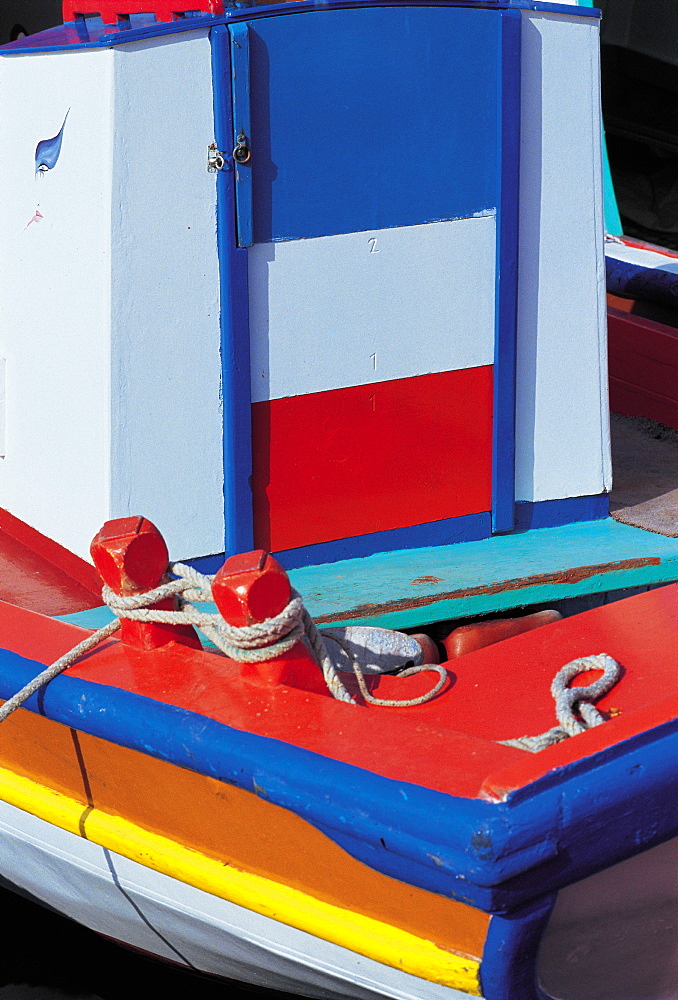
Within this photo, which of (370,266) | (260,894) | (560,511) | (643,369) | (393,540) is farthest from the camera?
(643,369)

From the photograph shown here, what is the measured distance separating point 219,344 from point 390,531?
0.64m

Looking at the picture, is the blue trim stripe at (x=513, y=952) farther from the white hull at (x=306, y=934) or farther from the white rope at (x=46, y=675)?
the white rope at (x=46, y=675)

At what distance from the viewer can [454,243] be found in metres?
2.80

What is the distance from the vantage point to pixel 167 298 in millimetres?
2523

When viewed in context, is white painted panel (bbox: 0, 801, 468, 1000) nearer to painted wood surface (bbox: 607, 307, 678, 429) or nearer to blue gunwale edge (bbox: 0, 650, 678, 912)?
blue gunwale edge (bbox: 0, 650, 678, 912)

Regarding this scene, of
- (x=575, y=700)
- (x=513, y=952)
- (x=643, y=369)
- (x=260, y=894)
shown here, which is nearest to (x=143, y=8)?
(x=575, y=700)

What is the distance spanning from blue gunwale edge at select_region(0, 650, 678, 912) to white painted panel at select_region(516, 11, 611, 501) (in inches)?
53.5

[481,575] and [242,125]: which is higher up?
[242,125]

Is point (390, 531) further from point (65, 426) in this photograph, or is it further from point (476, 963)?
point (476, 963)

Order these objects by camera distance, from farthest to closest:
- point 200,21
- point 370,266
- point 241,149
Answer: point 370,266 → point 241,149 → point 200,21

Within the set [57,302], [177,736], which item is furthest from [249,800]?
[57,302]

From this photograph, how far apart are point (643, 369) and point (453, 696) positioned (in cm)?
213

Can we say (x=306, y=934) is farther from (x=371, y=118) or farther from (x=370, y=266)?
(x=371, y=118)

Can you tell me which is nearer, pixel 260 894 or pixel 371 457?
pixel 260 894
